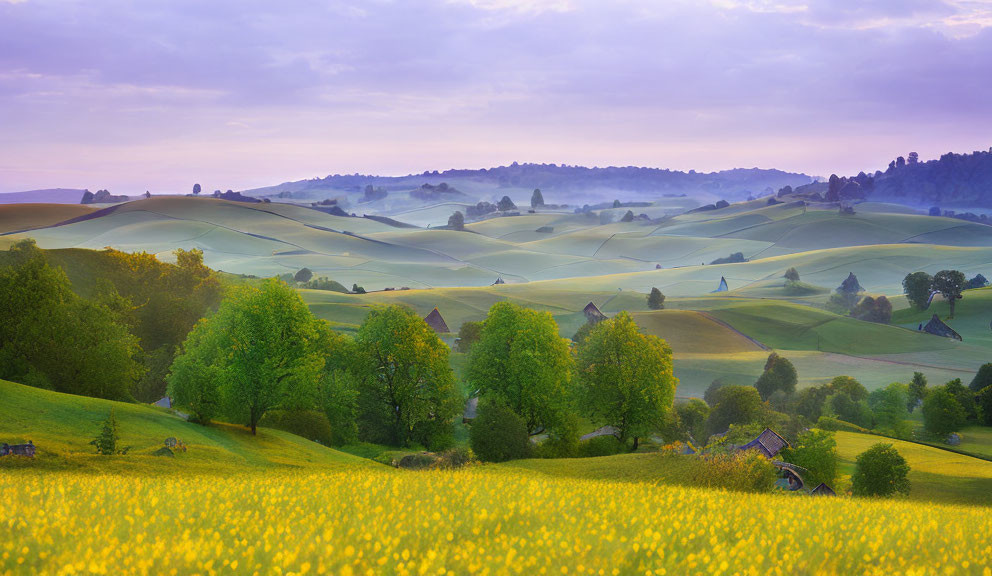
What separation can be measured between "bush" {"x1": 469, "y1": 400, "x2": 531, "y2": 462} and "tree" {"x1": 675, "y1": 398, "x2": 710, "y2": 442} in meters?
31.2

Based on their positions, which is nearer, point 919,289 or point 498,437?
point 498,437

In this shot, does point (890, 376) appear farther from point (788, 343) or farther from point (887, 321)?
point (887, 321)

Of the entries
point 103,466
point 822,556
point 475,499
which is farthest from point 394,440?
point 822,556

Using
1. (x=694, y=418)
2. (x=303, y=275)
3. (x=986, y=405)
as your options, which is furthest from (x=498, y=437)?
(x=303, y=275)

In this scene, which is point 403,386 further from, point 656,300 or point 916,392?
point 656,300

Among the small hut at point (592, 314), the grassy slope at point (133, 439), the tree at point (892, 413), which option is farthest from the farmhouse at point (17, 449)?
the small hut at point (592, 314)

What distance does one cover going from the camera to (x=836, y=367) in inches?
4651

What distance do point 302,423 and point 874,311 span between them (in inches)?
5803

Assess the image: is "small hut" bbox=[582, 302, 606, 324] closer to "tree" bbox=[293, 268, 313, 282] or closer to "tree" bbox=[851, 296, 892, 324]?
"tree" bbox=[851, 296, 892, 324]

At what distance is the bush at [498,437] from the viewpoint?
1998 inches

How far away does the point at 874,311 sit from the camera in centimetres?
16038

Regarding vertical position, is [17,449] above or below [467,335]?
above

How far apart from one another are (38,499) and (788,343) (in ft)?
457

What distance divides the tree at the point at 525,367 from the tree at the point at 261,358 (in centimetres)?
1606
